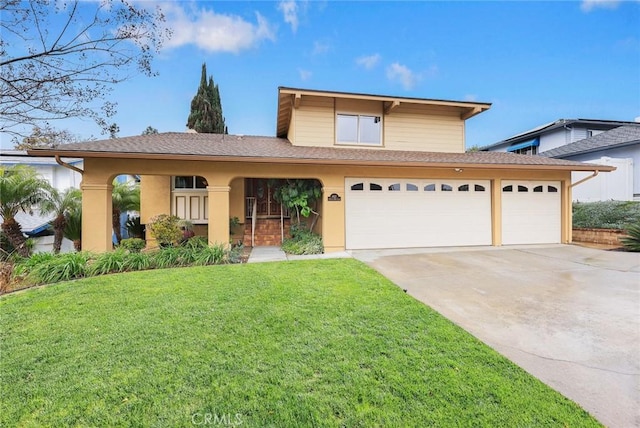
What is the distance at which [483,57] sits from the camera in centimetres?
1338

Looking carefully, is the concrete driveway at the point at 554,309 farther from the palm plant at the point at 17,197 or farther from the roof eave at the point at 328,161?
the palm plant at the point at 17,197

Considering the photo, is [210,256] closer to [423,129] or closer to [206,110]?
[423,129]

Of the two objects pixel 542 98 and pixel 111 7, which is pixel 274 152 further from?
pixel 542 98

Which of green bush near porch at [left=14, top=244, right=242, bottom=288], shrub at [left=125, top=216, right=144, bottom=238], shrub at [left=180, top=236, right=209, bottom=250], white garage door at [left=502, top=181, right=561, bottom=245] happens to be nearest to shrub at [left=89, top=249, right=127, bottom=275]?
green bush near porch at [left=14, top=244, right=242, bottom=288]

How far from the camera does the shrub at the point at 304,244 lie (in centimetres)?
856

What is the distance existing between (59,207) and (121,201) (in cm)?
182

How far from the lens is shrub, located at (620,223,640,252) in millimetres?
8430

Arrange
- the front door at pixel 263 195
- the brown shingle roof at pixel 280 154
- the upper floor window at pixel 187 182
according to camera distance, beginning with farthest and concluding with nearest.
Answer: the front door at pixel 263 195 < the upper floor window at pixel 187 182 < the brown shingle roof at pixel 280 154

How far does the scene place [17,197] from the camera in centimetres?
766

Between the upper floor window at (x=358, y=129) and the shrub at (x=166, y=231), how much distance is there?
235 inches

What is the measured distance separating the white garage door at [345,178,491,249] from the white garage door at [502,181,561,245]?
0.70 m

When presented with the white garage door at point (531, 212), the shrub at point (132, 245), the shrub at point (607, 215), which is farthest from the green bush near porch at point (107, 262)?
the shrub at point (607, 215)

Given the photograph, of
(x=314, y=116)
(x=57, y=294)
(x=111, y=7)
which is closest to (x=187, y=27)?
(x=111, y=7)

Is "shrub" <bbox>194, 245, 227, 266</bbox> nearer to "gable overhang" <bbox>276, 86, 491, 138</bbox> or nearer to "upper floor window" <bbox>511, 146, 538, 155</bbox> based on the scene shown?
"gable overhang" <bbox>276, 86, 491, 138</bbox>
